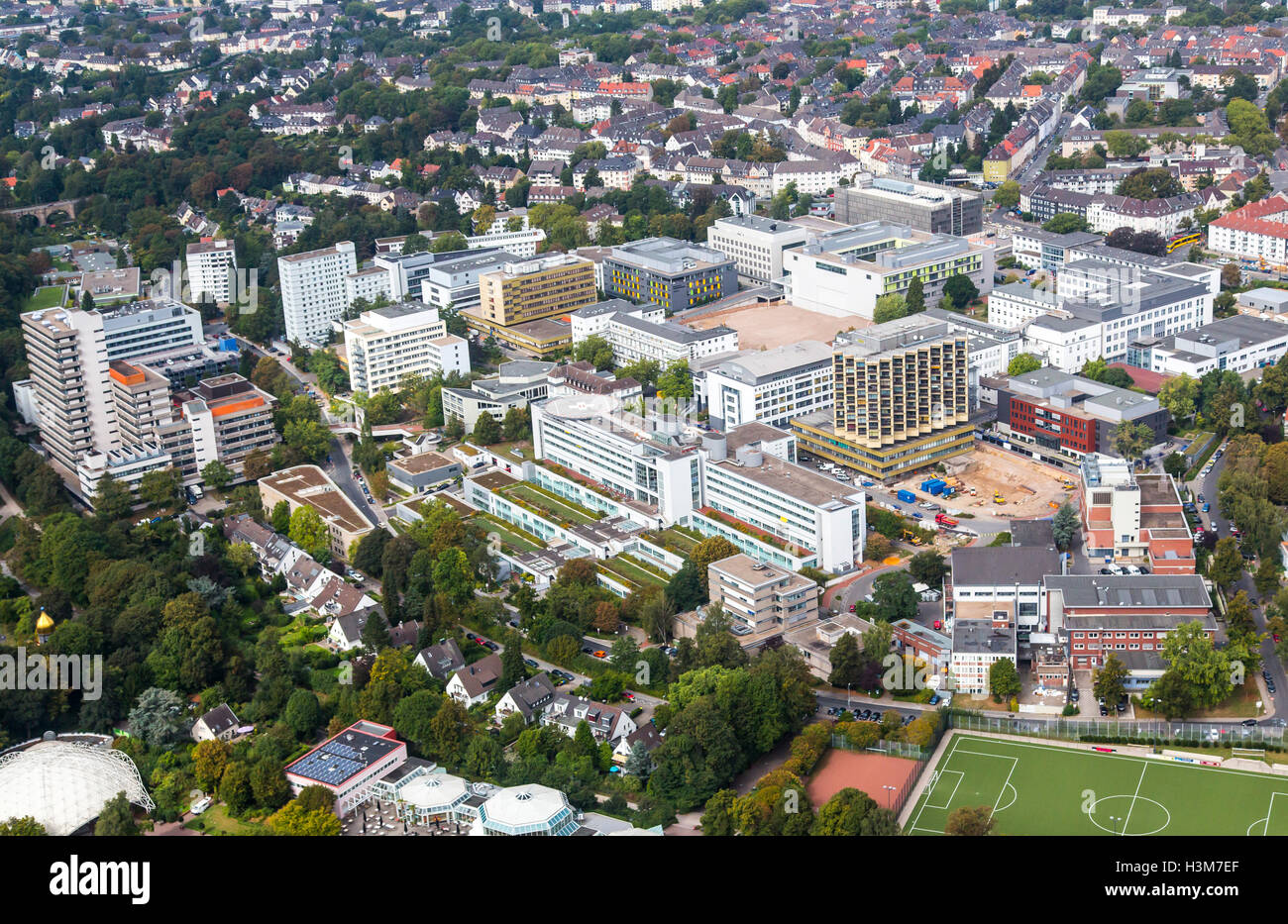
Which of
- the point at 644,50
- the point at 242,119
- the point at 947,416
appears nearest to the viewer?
the point at 947,416

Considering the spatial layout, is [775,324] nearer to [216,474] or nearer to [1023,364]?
[1023,364]

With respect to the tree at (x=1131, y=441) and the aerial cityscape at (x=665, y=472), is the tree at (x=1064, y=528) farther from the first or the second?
the tree at (x=1131, y=441)

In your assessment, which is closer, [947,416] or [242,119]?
[947,416]

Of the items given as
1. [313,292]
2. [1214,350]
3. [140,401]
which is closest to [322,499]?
[140,401]

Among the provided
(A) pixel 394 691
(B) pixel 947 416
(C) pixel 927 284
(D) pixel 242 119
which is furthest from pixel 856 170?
(A) pixel 394 691

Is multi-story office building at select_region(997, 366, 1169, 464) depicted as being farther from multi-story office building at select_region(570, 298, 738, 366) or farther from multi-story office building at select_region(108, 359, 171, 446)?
multi-story office building at select_region(108, 359, 171, 446)
